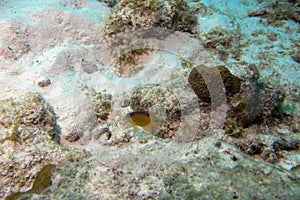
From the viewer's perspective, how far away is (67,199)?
166 cm

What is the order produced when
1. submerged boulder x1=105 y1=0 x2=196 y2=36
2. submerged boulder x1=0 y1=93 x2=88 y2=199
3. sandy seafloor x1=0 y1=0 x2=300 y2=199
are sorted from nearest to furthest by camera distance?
submerged boulder x1=0 y1=93 x2=88 y2=199 < sandy seafloor x1=0 y1=0 x2=300 y2=199 < submerged boulder x1=105 y1=0 x2=196 y2=36

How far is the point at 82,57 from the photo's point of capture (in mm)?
4215

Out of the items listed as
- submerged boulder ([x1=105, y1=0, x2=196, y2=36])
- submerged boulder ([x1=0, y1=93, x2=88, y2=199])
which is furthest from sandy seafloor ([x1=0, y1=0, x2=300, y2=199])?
submerged boulder ([x1=0, y1=93, x2=88, y2=199])

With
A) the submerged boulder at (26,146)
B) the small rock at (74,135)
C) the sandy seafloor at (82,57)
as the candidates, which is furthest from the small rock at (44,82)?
the small rock at (74,135)

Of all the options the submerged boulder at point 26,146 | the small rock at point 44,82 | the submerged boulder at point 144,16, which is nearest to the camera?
the submerged boulder at point 26,146

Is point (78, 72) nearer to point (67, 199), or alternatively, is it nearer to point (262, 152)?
point (67, 199)

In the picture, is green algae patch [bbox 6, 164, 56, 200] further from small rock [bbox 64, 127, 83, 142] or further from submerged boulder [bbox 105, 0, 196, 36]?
submerged boulder [bbox 105, 0, 196, 36]

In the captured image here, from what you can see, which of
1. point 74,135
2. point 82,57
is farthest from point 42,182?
point 82,57

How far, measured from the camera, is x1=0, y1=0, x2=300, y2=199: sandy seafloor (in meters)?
3.40

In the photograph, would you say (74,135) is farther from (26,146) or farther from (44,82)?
(44,82)

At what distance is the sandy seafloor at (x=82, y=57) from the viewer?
3.40 meters

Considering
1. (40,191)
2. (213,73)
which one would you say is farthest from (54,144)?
(213,73)

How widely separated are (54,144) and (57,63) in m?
1.84

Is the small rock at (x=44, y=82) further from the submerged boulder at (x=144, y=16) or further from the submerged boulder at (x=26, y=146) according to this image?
the submerged boulder at (x=144, y=16)
